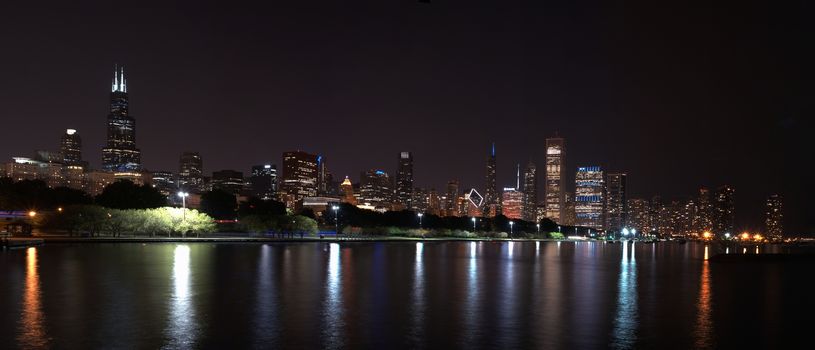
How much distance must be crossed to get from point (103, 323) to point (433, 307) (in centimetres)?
1127

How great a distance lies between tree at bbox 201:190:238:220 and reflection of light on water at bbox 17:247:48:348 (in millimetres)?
148752

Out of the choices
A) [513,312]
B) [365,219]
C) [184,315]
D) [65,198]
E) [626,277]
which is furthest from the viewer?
[365,219]

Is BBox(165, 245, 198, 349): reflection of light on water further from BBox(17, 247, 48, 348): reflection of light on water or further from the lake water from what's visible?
BBox(17, 247, 48, 348): reflection of light on water

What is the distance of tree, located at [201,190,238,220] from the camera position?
177 metres

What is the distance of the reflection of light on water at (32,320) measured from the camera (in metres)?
17.0

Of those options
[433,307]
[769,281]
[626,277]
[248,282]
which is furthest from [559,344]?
[769,281]

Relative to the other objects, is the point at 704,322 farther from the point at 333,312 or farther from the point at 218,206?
the point at 218,206

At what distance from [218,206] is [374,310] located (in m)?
161

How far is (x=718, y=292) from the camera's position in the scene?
3409 centimetres

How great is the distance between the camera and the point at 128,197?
121m

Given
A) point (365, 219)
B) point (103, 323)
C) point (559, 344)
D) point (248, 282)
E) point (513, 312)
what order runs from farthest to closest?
point (365, 219) < point (248, 282) < point (513, 312) < point (103, 323) < point (559, 344)

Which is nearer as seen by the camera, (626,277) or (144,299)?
(144,299)

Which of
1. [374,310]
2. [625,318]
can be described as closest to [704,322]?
[625,318]

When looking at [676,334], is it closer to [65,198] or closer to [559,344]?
[559,344]
